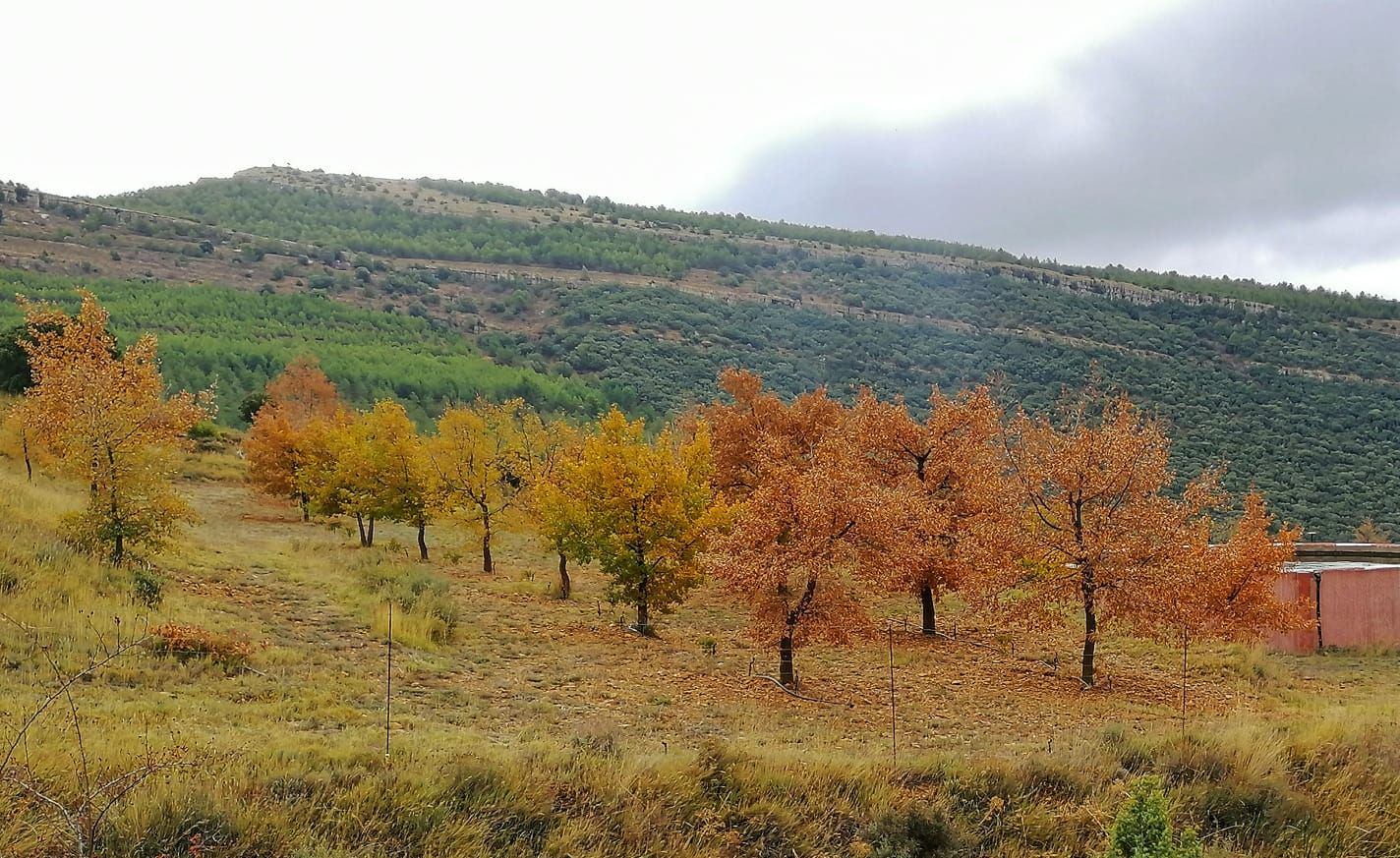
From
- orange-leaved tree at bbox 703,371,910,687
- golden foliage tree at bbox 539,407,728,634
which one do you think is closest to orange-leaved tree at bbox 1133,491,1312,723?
orange-leaved tree at bbox 703,371,910,687

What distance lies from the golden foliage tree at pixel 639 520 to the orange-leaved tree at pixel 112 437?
797 cm

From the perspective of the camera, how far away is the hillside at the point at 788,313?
172 feet

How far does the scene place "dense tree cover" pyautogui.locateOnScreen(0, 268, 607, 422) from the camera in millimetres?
54125

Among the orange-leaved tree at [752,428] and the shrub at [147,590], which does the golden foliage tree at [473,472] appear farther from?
the shrub at [147,590]

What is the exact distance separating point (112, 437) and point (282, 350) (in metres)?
50.0

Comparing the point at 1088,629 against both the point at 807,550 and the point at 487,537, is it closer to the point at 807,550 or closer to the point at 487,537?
the point at 807,550

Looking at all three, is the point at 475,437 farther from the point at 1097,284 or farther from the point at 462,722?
the point at 1097,284

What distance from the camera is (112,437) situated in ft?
47.0

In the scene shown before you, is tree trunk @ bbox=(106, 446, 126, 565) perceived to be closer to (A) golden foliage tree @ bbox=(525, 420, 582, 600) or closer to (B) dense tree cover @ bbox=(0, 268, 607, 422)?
(A) golden foliage tree @ bbox=(525, 420, 582, 600)

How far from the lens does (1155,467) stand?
14805mm

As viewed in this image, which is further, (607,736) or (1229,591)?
(1229,591)

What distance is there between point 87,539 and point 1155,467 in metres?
19.7

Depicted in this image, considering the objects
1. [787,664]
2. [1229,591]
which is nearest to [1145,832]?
[787,664]

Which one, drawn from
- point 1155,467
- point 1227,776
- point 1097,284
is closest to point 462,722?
point 1227,776
